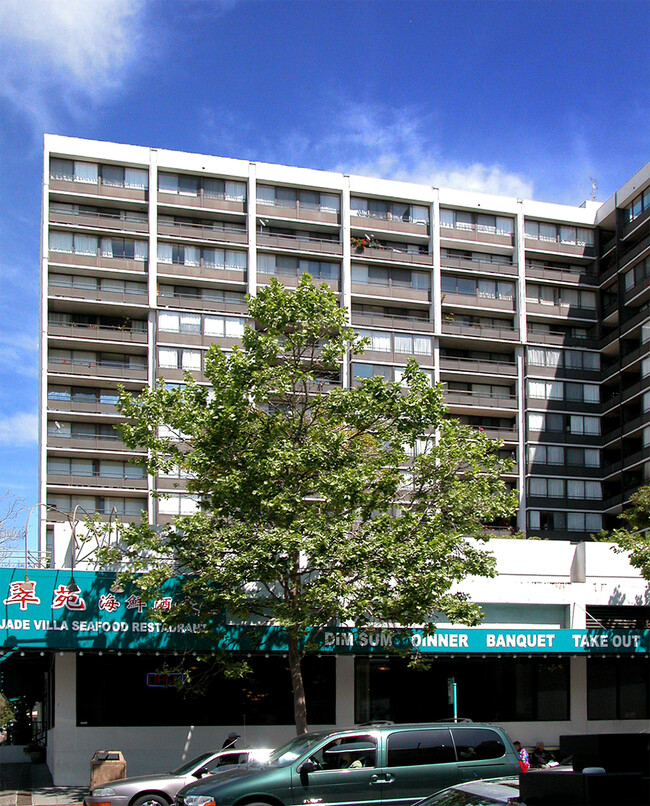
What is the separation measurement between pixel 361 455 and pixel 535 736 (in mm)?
10583

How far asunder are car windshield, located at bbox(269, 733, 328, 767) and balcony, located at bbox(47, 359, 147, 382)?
50636 millimetres

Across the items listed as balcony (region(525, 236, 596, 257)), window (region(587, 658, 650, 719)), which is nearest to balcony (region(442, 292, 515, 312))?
balcony (region(525, 236, 596, 257))

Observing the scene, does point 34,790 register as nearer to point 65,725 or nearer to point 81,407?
point 65,725

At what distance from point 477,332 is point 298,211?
48.3 feet

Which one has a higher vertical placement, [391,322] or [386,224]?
[386,224]

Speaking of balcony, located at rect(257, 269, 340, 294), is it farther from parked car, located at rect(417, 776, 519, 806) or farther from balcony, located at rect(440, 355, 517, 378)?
parked car, located at rect(417, 776, 519, 806)

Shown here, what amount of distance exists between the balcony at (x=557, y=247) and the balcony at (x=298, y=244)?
13944 mm

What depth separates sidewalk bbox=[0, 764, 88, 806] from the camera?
23062 millimetres

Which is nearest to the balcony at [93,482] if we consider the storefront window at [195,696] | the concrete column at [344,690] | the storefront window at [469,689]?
the storefront window at [195,696]

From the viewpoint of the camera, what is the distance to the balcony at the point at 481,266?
2753 inches

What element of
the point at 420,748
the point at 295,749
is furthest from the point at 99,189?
the point at 420,748

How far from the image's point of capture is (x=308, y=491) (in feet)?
80.9

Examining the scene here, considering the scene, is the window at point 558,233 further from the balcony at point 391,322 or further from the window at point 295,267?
the window at point 295,267

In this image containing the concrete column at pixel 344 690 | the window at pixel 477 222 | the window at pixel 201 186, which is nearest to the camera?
the concrete column at pixel 344 690
